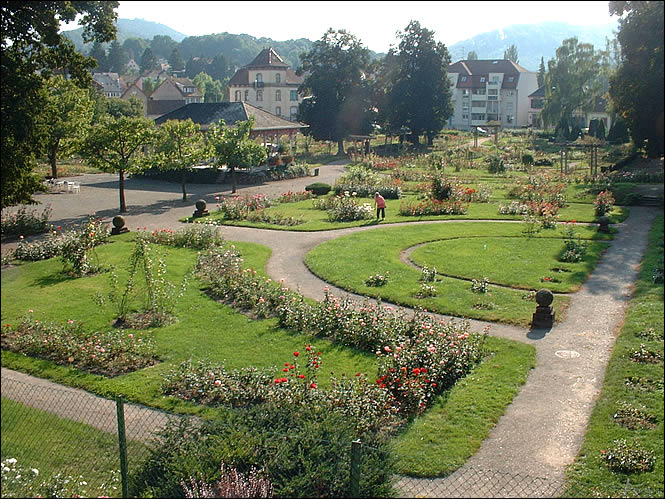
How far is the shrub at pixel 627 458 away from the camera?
792 cm

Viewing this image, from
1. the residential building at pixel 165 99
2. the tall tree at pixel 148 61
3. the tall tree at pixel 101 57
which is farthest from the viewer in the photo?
the tall tree at pixel 148 61

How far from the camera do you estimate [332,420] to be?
26.9ft

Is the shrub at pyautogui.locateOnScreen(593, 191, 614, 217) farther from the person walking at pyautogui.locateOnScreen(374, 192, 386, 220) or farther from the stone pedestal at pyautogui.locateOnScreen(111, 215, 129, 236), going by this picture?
the stone pedestal at pyautogui.locateOnScreen(111, 215, 129, 236)

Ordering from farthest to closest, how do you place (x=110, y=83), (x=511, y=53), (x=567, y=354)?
(x=511, y=53), (x=110, y=83), (x=567, y=354)

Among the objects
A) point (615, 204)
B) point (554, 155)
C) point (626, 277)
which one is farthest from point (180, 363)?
point (554, 155)

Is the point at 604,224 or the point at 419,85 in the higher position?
the point at 419,85

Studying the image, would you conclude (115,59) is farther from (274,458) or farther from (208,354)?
(274,458)

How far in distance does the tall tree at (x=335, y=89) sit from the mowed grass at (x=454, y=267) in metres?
30.8

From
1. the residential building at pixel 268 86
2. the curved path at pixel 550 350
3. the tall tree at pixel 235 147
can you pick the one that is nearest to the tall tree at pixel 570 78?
the residential building at pixel 268 86

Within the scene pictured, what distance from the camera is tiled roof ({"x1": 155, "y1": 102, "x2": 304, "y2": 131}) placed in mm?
43656

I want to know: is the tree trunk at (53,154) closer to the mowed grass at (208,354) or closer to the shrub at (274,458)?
the mowed grass at (208,354)

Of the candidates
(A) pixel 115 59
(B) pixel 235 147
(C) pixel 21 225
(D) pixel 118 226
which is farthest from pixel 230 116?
(A) pixel 115 59

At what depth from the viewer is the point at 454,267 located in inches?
719

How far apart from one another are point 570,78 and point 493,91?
2634 cm
